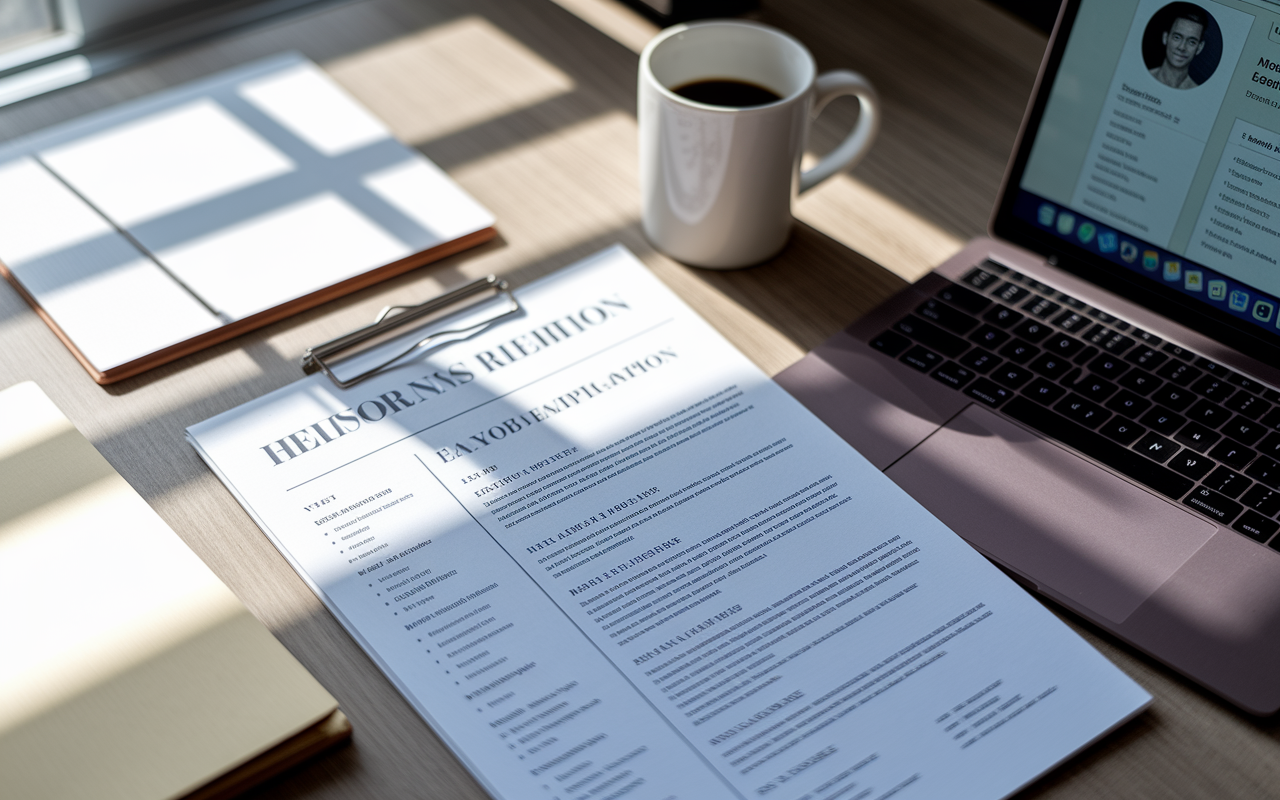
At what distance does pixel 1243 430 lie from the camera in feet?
2.30

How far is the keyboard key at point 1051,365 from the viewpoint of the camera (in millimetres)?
750

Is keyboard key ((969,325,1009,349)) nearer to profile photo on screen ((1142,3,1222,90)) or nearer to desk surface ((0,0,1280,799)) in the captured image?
desk surface ((0,0,1280,799))

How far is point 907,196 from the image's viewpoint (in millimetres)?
926

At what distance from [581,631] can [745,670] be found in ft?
0.29

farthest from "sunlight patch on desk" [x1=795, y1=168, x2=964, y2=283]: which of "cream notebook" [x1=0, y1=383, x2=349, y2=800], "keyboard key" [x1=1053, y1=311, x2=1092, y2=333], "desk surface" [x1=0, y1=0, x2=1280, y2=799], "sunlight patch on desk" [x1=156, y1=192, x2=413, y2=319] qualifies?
"cream notebook" [x1=0, y1=383, x2=349, y2=800]

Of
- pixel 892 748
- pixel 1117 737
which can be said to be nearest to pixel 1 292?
pixel 892 748

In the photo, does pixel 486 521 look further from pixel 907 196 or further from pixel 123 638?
pixel 907 196

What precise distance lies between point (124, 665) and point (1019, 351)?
0.58 m

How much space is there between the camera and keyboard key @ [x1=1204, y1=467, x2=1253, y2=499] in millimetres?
672

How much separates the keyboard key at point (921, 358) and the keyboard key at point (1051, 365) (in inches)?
2.5

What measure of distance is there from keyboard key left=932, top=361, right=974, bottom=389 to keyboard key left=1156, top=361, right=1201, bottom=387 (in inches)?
4.9

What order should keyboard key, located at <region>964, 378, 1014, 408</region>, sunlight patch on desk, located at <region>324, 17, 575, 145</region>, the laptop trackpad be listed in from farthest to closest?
sunlight patch on desk, located at <region>324, 17, 575, 145</region> → keyboard key, located at <region>964, 378, 1014, 408</region> → the laptop trackpad

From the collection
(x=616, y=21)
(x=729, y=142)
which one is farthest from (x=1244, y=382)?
(x=616, y=21)

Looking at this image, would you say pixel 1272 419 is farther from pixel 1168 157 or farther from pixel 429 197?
pixel 429 197
